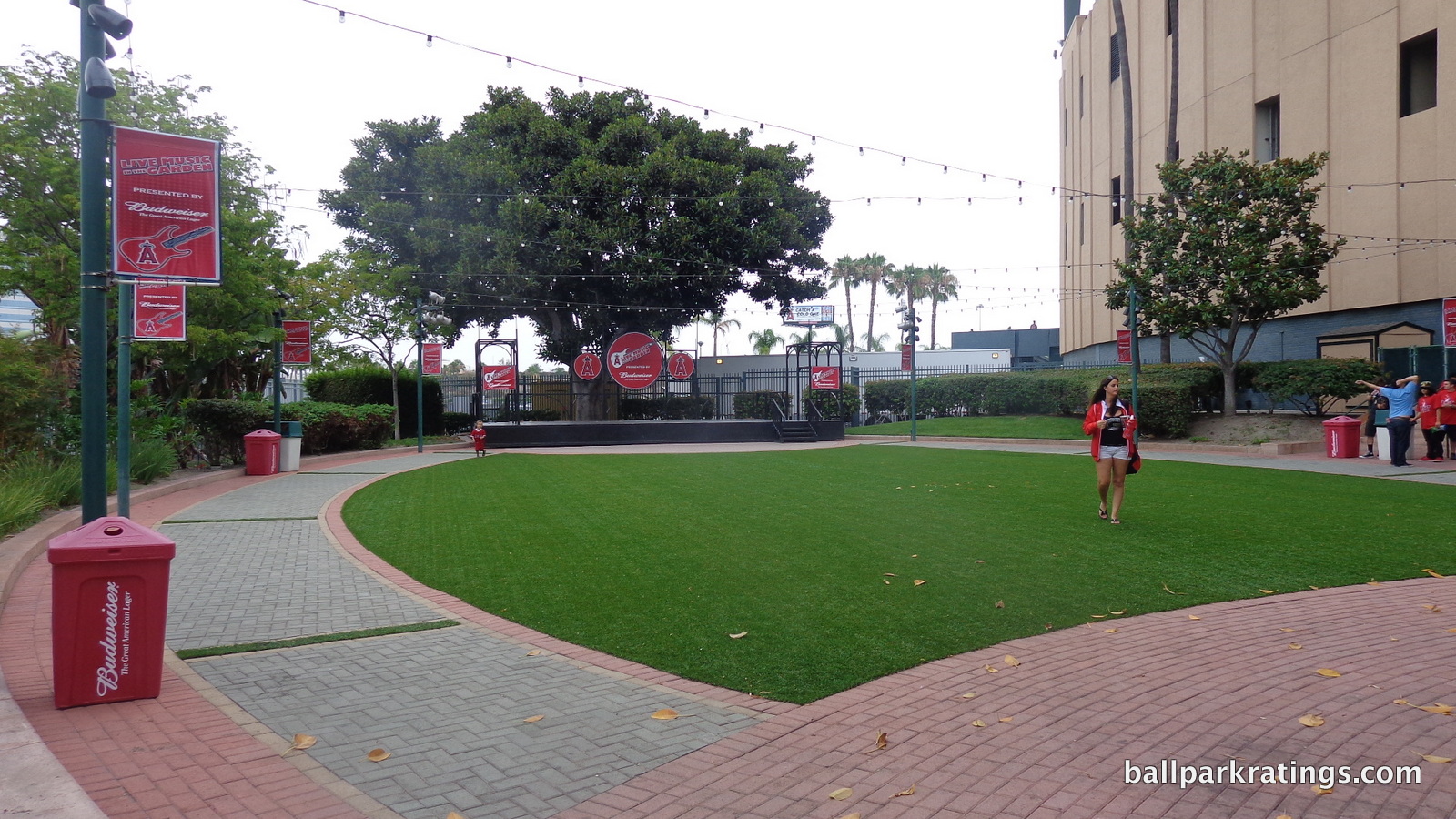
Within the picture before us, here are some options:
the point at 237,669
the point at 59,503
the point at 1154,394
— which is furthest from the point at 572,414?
the point at 237,669

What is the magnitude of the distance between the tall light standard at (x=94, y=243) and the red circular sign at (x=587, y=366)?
79.7 ft

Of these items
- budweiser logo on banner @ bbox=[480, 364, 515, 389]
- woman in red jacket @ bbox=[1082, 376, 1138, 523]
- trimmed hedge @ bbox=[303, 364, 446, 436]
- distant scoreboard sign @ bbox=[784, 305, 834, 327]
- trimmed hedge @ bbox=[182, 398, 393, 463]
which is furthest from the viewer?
distant scoreboard sign @ bbox=[784, 305, 834, 327]

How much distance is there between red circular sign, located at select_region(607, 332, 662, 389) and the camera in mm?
A: 29812

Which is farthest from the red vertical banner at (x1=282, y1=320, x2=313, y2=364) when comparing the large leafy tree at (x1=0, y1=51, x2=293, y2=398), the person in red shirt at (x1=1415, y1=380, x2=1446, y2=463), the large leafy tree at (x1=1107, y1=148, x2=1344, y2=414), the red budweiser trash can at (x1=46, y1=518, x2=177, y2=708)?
the person in red shirt at (x1=1415, y1=380, x2=1446, y2=463)

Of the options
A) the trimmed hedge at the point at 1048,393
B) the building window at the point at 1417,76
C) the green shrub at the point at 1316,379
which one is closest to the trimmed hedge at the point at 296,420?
the trimmed hedge at the point at 1048,393

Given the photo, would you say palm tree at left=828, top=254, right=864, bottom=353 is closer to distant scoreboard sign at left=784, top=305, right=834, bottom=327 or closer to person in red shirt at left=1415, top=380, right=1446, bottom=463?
distant scoreboard sign at left=784, top=305, right=834, bottom=327

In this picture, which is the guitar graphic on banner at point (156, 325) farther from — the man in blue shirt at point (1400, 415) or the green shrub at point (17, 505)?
the man in blue shirt at point (1400, 415)

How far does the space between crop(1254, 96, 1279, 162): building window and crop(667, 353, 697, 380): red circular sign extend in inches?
769

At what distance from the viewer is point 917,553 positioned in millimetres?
8531

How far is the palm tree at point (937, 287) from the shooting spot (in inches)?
2753

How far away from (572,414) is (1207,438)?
1912 cm

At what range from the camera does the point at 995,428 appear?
1122 inches

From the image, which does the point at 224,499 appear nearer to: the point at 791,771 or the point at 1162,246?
the point at 791,771

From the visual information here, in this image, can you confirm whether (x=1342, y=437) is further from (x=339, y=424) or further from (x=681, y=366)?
(x=339, y=424)
